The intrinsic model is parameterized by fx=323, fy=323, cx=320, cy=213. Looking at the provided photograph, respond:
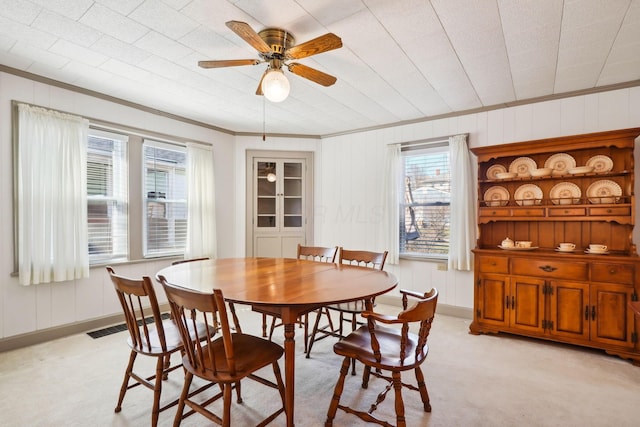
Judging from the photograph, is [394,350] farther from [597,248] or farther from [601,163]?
[601,163]

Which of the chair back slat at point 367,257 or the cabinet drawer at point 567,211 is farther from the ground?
the cabinet drawer at point 567,211

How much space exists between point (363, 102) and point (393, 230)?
1.73m

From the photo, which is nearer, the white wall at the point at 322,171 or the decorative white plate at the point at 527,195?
the white wall at the point at 322,171

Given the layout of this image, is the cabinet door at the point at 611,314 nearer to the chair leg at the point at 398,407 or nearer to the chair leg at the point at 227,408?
the chair leg at the point at 398,407

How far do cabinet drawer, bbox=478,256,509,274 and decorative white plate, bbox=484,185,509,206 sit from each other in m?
0.68

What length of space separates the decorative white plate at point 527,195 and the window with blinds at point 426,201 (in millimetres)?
767

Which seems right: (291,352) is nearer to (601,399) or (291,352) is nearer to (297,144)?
(601,399)

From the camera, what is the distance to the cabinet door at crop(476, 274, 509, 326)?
330 centimetres

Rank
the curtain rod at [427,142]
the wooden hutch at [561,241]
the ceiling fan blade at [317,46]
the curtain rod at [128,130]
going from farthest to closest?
the curtain rod at [427,142] → the curtain rod at [128,130] → the wooden hutch at [561,241] → the ceiling fan blade at [317,46]

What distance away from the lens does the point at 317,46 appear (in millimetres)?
1991

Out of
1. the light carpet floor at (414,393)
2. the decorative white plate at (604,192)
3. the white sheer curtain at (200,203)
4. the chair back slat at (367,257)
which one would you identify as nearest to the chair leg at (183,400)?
the light carpet floor at (414,393)

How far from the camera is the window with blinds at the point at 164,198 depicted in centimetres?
399

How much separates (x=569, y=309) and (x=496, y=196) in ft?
4.36

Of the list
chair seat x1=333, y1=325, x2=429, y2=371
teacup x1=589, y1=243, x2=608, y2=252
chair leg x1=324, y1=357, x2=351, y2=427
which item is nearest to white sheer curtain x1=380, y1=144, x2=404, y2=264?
teacup x1=589, y1=243, x2=608, y2=252
